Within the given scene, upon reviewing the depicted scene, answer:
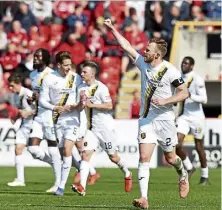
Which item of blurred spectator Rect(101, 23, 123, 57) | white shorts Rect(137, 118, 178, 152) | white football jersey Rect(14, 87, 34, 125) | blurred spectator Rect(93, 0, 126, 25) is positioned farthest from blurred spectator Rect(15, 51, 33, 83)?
white shorts Rect(137, 118, 178, 152)

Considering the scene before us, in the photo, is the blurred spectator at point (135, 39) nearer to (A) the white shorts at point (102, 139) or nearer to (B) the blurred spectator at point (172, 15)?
(B) the blurred spectator at point (172, 15)

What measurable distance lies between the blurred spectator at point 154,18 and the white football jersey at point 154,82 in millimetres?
16261

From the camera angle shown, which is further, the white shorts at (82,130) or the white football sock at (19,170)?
the white football sock at (19,170)

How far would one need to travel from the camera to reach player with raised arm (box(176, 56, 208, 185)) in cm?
2047

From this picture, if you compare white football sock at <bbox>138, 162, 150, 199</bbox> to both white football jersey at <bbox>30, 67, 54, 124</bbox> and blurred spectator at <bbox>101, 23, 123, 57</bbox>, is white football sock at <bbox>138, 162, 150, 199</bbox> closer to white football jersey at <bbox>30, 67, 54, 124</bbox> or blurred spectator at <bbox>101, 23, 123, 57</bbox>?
white football jersey at <bbox>30, 67, 54, 124</bbox>

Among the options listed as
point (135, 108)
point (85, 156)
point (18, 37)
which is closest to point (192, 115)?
point (85, 156)

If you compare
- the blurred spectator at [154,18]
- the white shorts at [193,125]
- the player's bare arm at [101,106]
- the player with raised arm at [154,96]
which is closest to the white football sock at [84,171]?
the player's bare arm at [101,106]

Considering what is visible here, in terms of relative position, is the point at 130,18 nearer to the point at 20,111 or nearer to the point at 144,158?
the point at 20,111

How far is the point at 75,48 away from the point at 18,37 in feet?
6.28

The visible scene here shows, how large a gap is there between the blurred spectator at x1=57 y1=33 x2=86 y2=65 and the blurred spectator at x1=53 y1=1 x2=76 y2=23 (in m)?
1.16

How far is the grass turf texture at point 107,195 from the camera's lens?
1443 centimetres

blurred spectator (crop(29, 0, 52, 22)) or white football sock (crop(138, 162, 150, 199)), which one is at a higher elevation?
blurred spectator (crop(29, 0, 52, 22))

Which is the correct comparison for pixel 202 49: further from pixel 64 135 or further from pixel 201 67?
pixel 64 135

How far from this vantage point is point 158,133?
47.6ft
